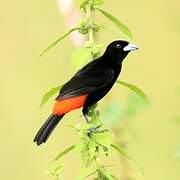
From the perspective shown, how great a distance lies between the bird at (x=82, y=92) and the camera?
218 centimetres

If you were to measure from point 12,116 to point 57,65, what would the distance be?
0.72 metres

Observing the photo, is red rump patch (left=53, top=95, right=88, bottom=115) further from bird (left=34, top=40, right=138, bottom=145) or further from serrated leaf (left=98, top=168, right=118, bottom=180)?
serrated leaf (left=98, top=168, right=118, bottom=180)

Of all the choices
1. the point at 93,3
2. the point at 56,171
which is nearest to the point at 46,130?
the point at 56,171

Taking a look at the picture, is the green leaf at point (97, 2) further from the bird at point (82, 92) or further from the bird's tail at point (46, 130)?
the bird's tail at point (46, 130)

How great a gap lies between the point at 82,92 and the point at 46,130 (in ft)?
0.43

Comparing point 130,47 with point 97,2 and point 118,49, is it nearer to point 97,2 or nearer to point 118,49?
point 118,49

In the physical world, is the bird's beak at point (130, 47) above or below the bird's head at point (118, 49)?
below

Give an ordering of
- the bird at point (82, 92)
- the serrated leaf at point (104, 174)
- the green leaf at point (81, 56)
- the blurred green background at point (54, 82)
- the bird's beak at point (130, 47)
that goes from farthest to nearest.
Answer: the blurred green background at point (54, 82)
the bird's beak at point (130, 47)
the bird at point (82, 92)
the green leaf at point (81, 56)
the serrated leaf at point (104, 174)

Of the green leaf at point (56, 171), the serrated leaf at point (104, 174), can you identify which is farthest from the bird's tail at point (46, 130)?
the serrated leaf at point (104, 174)

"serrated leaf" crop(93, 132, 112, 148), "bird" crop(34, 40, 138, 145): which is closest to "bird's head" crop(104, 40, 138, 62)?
"bird" crop(34, 40, 138, 145)

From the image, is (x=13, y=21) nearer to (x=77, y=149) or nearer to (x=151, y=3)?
(x=151, y=3)

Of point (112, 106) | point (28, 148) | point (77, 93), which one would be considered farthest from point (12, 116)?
point (77, 93)

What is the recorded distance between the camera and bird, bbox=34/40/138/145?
2.18 m

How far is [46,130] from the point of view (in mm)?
2211
